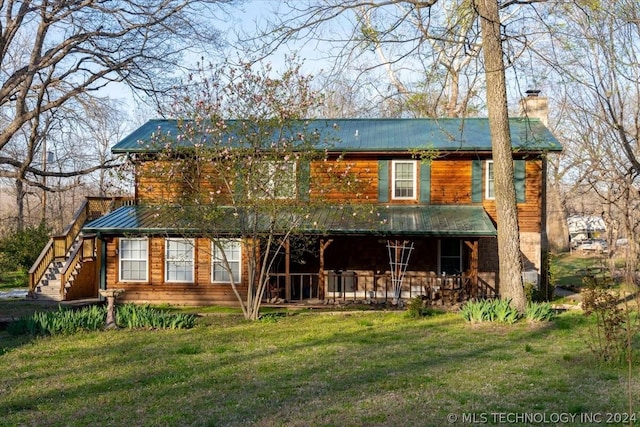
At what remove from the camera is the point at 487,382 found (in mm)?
8578

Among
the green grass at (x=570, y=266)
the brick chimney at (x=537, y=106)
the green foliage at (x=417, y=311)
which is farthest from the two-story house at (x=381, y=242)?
the green grass at (x=570, y=266)

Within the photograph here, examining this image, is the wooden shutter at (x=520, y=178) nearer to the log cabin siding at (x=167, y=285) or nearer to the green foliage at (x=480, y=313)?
the green foliage at (x=480, y=313)

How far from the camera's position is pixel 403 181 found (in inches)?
804

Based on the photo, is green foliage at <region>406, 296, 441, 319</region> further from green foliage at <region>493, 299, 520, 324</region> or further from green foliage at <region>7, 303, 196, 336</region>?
green foliage at <region>7, 303, 196, 336</region>

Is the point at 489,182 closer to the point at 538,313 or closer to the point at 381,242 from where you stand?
the point at 381,242

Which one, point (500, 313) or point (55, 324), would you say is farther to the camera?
point (500, 313)

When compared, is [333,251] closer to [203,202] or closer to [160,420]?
[203,202]

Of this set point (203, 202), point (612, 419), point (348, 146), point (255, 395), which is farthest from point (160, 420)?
point (348, 146)

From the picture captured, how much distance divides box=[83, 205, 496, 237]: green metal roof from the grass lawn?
3.98 m

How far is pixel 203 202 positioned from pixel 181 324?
2.77m

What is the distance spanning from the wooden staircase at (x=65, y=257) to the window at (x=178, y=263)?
309 cm

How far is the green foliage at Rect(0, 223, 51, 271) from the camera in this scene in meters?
27.8

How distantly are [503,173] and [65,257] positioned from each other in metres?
15.2

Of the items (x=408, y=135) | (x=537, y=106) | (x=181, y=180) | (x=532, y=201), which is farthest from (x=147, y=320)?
(x=537, y=106)
